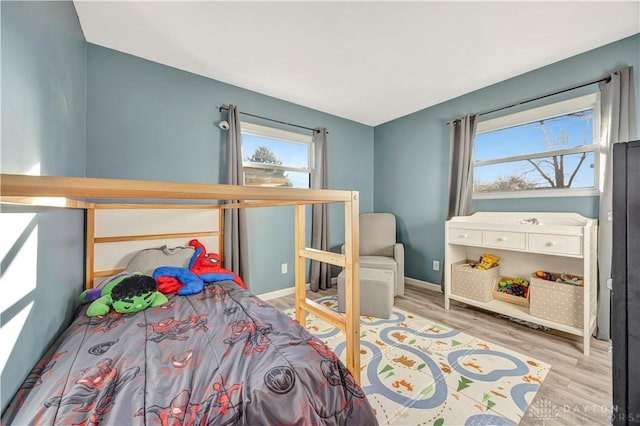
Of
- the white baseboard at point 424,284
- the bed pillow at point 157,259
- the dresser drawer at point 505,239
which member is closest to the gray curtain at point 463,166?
the dresser drawer at point 505,239

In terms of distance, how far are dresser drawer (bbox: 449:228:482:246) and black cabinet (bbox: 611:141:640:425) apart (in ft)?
6.22

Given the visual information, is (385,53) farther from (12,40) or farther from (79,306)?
(79,306)

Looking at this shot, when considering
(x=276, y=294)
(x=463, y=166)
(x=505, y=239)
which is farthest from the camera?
(x=276, y=294)

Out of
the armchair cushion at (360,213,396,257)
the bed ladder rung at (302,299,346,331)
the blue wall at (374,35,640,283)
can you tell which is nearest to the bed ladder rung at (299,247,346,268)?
the bed ladder rung at (302,299,346,331)

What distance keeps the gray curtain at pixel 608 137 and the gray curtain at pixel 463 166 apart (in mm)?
974

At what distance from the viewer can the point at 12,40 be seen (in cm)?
88

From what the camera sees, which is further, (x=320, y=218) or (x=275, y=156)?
(x=320, y=218)

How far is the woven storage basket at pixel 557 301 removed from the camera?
6.26ft

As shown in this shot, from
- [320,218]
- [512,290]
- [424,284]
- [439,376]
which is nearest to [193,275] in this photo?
[320,218]

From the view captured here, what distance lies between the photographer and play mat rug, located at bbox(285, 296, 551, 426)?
130 centimetres

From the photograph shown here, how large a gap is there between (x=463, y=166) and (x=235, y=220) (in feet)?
8.28

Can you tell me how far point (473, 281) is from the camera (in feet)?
8.07

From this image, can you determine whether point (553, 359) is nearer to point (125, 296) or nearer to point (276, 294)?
point (276, 294)

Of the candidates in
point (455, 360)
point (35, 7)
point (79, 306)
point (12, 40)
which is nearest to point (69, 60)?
point (35, 7)
